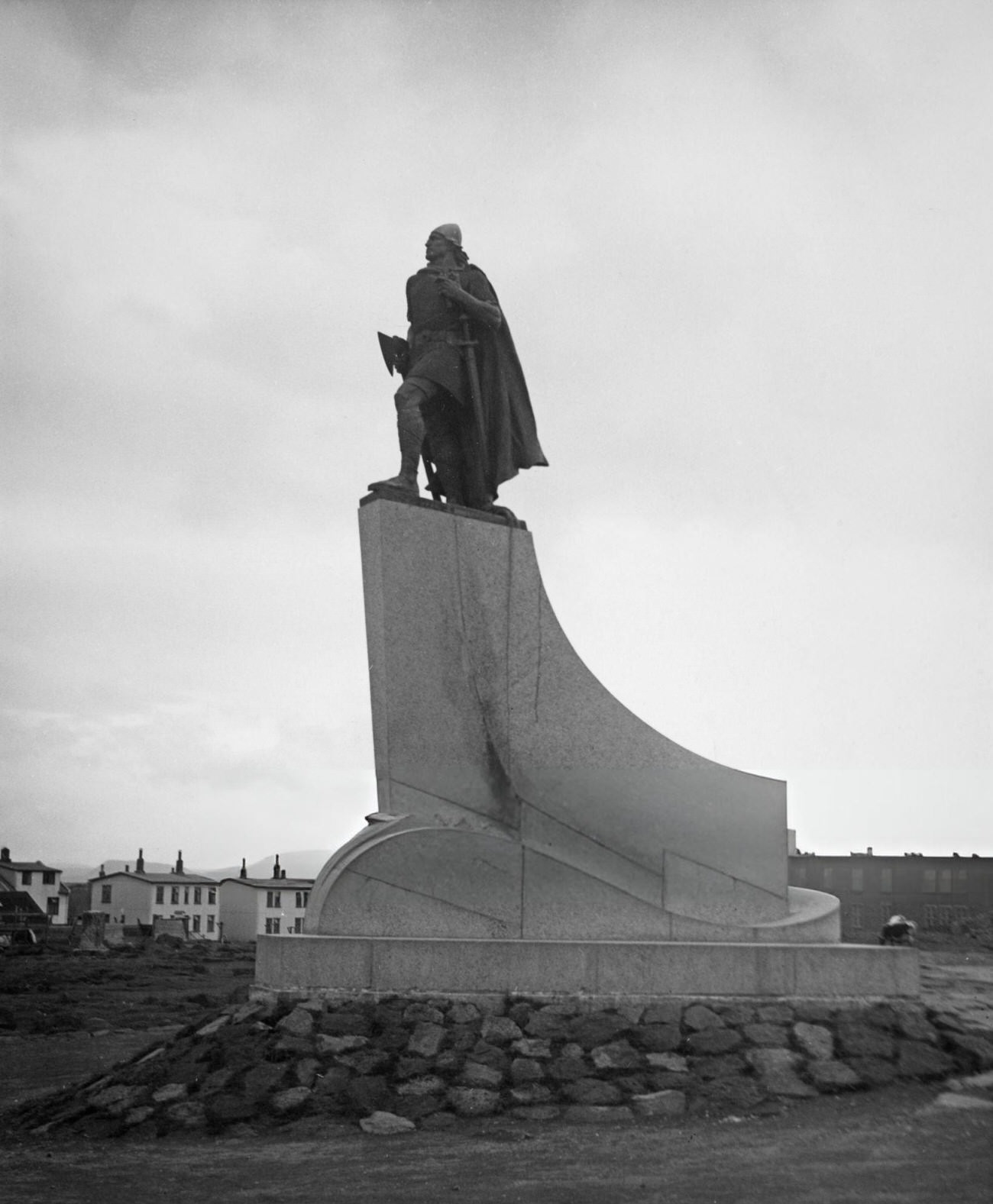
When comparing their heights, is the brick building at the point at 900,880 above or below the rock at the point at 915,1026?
above

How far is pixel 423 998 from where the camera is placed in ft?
31.0

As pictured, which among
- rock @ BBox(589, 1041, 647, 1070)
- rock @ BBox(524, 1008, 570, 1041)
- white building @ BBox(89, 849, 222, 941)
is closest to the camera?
rock @ BBox(589, 1041, 647, 1070)

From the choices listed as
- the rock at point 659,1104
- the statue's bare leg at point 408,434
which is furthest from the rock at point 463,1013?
the statue's bare leg at point 408,434

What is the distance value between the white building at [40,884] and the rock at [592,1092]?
54384 mm

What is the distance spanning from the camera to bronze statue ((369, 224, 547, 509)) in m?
11.5

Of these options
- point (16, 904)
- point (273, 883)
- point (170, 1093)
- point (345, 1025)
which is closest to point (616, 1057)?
point (345, 1025)

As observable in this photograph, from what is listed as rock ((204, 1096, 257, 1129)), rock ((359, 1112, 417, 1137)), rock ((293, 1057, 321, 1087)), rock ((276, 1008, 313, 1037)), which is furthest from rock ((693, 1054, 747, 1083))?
rock ((204, 1096, 257, 1129))

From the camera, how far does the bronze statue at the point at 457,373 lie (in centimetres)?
1150

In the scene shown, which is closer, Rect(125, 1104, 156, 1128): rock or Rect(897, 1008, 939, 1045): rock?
Rect(125, 1104, 156, 1128): rock

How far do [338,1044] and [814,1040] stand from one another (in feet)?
10.4

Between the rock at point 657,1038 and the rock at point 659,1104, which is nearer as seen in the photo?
the rock at point 659,1104

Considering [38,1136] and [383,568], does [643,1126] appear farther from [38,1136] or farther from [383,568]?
[383,568]

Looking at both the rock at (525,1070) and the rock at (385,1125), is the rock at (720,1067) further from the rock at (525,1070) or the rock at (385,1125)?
the rock at (385,1125)

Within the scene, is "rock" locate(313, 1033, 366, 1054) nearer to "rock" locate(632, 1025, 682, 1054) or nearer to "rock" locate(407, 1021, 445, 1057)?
"rock" locate(407, 1021, 445, 1057)
